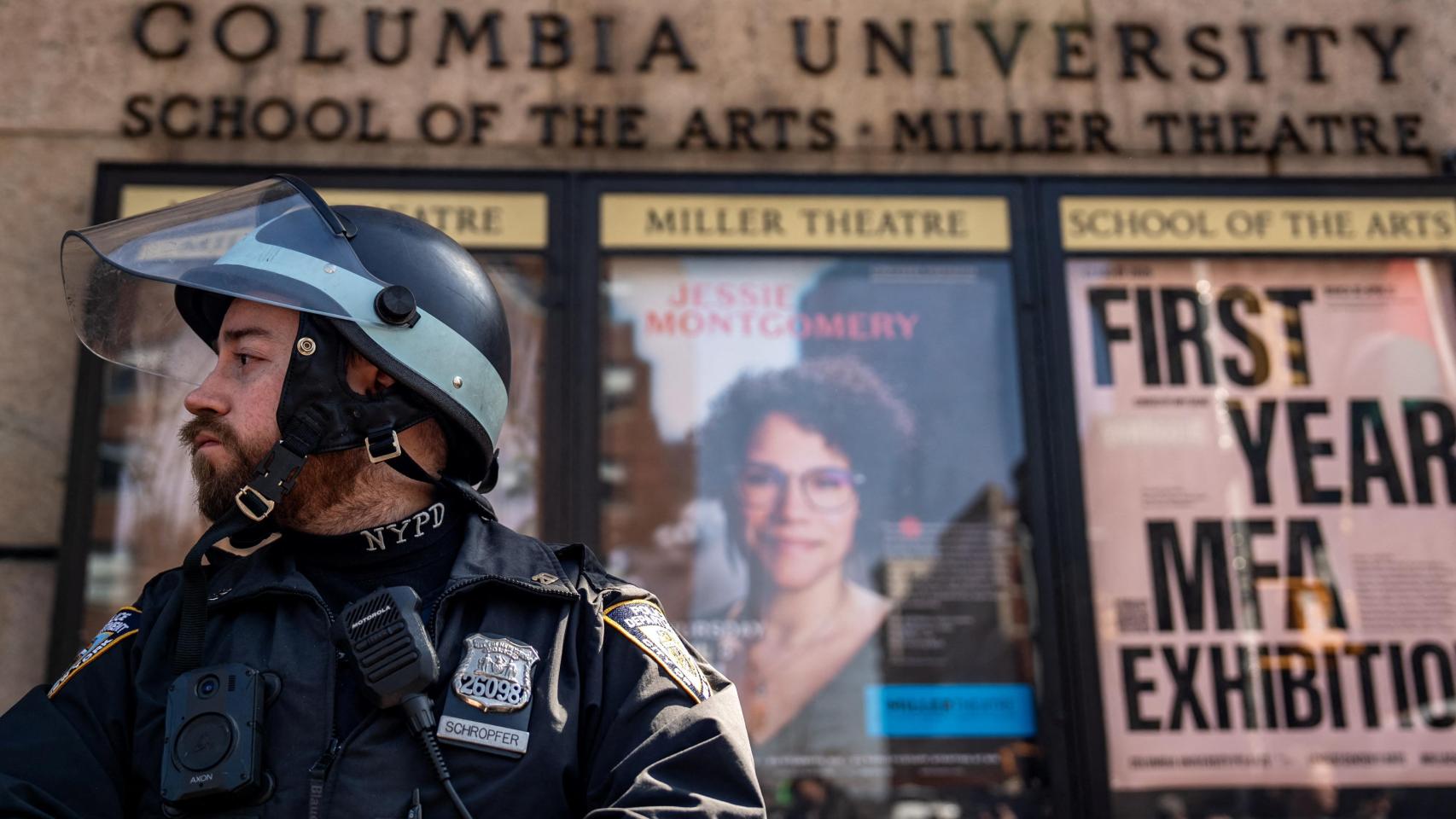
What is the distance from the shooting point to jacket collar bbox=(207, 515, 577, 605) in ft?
6.51

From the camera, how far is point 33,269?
4.78m

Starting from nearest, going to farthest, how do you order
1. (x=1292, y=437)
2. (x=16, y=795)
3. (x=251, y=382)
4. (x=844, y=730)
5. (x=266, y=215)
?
(x=16, y=795)
(x=251, y=382)
(x=266, y=215)
(x=844, y=730)
(x=1292, y=437)

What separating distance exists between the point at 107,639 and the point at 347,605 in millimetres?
391

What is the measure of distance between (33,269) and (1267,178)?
195 inches

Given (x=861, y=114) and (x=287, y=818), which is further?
(x=861, y=114)

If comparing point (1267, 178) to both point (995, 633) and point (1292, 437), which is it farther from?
point (995, 633)

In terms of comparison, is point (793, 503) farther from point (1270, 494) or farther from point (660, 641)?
point (660, 641)

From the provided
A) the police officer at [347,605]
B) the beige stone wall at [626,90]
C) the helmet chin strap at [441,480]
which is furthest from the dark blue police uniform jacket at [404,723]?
the beige stone wall at [626,90]

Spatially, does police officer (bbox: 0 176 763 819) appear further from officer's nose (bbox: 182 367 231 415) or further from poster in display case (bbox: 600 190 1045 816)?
poster in display case (bbox: 600 190 1045 816)

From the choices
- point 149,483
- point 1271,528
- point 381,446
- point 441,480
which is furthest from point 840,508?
point 381,446

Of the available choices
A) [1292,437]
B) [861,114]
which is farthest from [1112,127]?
[1292,437]

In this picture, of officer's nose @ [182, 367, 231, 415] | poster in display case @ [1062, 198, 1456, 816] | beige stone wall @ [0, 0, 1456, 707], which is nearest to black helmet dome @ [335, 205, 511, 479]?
officer's nose @ [182, 367, 231, 415]

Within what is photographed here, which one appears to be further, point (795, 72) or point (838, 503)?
point (795, 72)

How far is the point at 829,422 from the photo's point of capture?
4871mm
